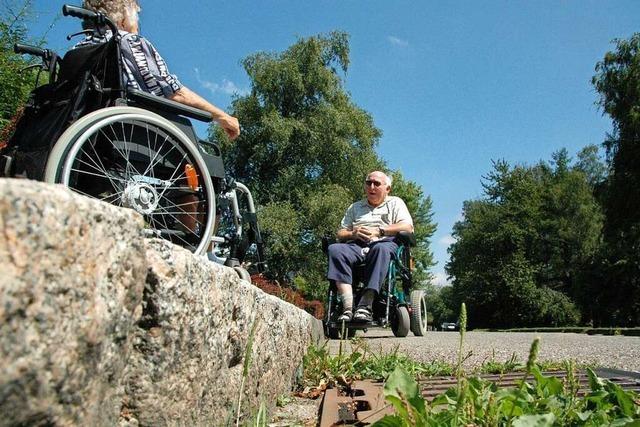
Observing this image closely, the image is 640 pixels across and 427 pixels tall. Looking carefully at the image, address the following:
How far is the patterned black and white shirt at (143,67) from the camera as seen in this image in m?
2.77

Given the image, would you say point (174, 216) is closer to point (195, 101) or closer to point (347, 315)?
point (195, 101)

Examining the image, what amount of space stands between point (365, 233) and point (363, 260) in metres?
0.26

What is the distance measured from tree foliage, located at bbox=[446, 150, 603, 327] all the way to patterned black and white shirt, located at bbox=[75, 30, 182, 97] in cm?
4388

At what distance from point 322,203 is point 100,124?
2084 centimetres

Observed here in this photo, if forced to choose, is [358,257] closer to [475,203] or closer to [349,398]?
[349,398]

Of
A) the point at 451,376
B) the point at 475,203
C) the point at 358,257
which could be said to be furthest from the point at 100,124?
the point at 475,203

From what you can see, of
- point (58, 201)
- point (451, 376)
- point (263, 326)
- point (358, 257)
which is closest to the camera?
point (58, 201)

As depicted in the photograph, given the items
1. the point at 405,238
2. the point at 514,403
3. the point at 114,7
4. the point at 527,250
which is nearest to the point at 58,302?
the point at 514,403

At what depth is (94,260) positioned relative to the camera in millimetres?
752

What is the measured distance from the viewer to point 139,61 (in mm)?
2789

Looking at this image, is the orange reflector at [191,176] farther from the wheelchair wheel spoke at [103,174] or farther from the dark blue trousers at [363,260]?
the dark blue trousers at [363,260]

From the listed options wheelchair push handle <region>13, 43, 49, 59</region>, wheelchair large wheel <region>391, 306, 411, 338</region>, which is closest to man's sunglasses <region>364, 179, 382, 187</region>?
wheelchair large wheel <region>391, 306, 411, 338</region>

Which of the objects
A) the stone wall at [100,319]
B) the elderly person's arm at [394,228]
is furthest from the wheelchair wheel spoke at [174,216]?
the elderly person's arm at [394,228]

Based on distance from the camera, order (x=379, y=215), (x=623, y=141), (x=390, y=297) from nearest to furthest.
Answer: (x=390, y=297), (x=379, y=215), (x=623, y=141)
